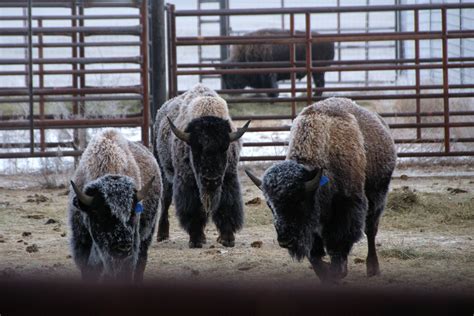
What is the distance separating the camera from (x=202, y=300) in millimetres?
1644

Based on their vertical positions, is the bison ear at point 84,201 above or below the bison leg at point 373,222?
above

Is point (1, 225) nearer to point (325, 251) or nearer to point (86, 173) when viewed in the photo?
point (86, 173)

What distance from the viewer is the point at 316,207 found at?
5.71 metres

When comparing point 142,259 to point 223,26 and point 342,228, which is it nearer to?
point 342,228

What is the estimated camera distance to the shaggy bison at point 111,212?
5.03 m

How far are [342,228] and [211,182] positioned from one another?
1.87 m

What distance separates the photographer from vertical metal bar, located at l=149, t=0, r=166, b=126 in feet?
38.1

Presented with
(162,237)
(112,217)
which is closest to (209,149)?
(162,237)

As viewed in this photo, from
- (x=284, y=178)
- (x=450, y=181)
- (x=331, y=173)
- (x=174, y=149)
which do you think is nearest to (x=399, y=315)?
(x=284, y=178)

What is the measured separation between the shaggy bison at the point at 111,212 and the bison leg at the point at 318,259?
1.19m

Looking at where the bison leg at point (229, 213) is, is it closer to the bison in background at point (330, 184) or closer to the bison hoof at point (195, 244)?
the bison hoof at point (195, 244)

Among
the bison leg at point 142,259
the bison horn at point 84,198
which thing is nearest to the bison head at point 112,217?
the bison horn at point 84,198

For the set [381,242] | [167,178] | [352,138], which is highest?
[352,138]

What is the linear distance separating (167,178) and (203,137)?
1.18 m
